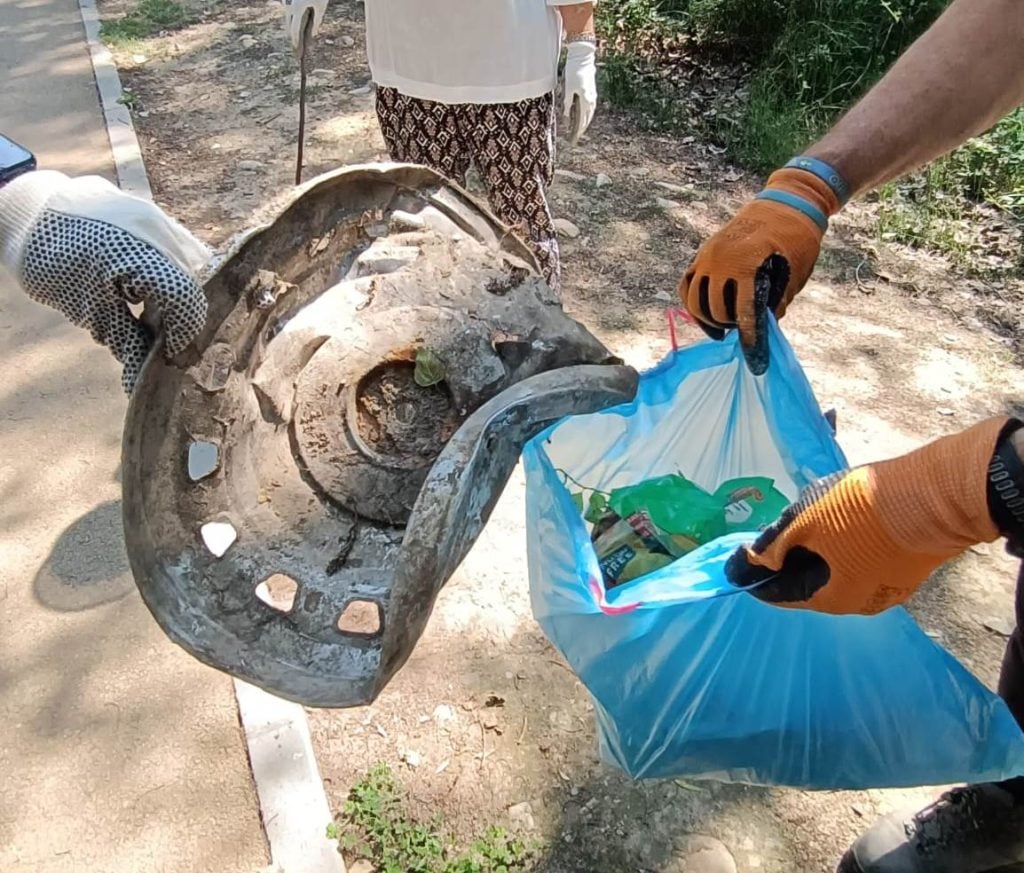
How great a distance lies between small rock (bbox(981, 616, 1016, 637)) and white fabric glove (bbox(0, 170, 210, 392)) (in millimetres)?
1905

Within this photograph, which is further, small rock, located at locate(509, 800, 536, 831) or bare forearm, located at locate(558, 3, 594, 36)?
bare forearm, located at locate(558, 3, 594, 36)

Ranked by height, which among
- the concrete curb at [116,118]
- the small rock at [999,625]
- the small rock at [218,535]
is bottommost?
the small rock at [999,625]

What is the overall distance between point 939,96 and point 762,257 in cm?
42

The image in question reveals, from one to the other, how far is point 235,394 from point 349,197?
353 millimetres

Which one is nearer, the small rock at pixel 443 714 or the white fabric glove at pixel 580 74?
the small rock at pixel 443 714

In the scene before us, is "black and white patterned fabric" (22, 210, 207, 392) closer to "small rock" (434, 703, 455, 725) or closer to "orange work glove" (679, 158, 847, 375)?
"orange work glove" (679, 158, 847, 375)

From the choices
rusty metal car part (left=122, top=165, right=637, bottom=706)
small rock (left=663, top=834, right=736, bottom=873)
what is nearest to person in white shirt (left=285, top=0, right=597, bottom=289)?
rusty metal car part (left=122, top=165, right=637, bottom=706)

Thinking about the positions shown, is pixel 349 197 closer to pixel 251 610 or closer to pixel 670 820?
pixel 251 610

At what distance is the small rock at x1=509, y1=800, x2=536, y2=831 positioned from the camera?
1885 millimetres

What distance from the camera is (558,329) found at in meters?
1.48

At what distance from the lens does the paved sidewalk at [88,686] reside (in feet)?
6.12

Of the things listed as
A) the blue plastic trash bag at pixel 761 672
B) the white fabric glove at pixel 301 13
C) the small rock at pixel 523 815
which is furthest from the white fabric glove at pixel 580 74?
the small rock at pixel 523 815

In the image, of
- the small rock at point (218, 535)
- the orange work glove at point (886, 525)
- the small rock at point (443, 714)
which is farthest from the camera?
the small rock at point (443, 714)

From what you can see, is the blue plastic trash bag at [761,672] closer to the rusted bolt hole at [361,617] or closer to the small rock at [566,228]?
the rusted bolt hole at [361,617]
